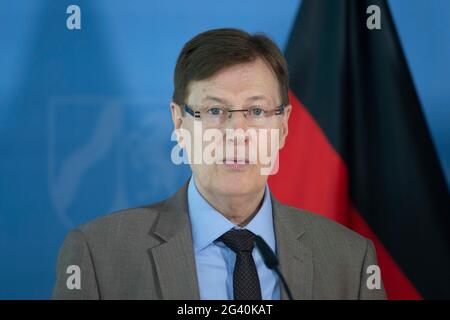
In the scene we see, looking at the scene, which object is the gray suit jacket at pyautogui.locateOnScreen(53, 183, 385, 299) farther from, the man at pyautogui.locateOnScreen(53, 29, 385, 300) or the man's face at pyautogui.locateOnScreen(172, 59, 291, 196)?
the man's face at pyautogui.locateOnScreen(172, 59, 291, 196)

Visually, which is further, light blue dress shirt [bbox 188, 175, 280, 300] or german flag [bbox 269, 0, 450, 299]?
german flag [bbox 269, 0, 450, 299]

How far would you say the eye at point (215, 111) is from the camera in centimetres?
176

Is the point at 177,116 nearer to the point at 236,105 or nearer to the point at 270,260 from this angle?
the point at 236,105

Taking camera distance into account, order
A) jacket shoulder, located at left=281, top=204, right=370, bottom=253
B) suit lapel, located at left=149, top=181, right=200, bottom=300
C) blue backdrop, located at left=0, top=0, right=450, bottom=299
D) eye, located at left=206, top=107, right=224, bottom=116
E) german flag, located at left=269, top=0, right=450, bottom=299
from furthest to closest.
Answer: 1. german flag, located at left=269, top=0, right=450, bottom=299
2. blue backdrop, located at left=0, top=0, right=450, bottom=299
3. jacket shoulder, located at left=281, top=204, right=370, bottom=253
4. eye, located at left=206, top=107, right=224, bottom=116
5. suit lapel, located at left=149, top=181, right=200, bottom=300

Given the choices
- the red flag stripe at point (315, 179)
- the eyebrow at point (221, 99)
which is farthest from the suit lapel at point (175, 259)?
the red flag stripe at point (315, 179)

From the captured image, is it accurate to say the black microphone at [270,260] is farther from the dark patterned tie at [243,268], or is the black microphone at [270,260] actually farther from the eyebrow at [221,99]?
the eyebrow at [221,99]

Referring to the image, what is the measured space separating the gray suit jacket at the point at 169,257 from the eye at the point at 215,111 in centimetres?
29

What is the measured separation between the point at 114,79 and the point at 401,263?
1.33 meters

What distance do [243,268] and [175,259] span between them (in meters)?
0.20

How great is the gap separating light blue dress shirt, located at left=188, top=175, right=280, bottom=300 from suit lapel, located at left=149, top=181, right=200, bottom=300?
42mm

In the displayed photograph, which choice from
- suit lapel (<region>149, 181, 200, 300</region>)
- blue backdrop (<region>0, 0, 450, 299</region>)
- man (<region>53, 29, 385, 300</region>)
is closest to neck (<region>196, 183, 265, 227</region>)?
man (<region>53, 29, 385, 300</region>)

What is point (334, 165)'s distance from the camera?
93.0 inches

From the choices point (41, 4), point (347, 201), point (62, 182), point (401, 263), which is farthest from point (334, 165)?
point (41, 4)

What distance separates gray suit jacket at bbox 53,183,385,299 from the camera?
1676mm
